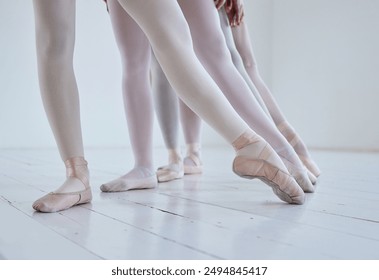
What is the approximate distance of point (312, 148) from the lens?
4.68 m

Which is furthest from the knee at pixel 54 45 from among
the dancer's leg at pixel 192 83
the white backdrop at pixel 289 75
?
the white backdrop at pixel 289 75

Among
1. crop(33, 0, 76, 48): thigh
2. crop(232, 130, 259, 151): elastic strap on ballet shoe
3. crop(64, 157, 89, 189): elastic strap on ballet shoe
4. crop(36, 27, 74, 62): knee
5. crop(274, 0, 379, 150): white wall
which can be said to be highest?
crop(33, 0, 76, 48): thigh

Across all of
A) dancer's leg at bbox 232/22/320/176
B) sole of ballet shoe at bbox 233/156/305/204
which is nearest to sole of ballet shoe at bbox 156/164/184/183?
dancer's leg at bbox 232/22/320/176

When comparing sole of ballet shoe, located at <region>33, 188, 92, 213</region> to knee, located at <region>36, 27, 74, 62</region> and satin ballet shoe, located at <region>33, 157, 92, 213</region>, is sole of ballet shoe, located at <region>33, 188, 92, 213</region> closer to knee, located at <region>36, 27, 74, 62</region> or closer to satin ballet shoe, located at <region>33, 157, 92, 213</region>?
satin ballet shoe, located at <region>33, 157, 92, 213</region>

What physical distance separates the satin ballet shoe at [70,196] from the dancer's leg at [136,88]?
0.28 meters

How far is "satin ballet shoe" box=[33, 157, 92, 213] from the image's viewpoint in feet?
3.72

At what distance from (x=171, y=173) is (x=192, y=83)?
0.80 meters

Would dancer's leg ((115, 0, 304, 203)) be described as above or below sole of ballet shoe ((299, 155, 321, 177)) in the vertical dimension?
above

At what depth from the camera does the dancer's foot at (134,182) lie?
1.51 meters

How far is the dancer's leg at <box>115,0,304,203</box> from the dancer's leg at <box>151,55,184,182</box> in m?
0.80

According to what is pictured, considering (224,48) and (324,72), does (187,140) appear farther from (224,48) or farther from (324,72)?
(324,72)

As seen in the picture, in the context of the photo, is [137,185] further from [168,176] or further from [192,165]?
[192,165]

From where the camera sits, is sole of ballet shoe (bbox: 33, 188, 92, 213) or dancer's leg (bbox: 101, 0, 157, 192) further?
dancer's leg (bbox: 101, 0, 157, 192)
